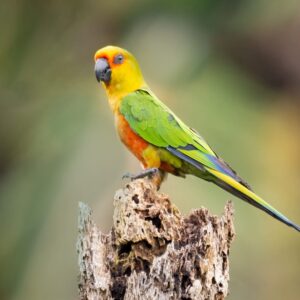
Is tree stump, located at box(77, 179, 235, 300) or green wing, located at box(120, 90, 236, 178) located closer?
tree stump, located at box(77, 179, 235, 300)

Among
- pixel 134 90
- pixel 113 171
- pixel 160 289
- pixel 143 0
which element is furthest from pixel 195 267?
pixel 143 0

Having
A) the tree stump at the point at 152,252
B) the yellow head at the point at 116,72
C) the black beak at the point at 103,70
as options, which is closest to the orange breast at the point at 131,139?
the yellow head at the point at 116,72

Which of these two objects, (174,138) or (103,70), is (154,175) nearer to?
(174,138)

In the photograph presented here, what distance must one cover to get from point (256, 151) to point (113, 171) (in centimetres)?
220

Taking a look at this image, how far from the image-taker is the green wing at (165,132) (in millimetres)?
7137

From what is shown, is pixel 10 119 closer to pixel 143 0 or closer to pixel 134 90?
pixel 143 0

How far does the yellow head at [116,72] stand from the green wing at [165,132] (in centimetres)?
16

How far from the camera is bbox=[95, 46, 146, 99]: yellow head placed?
7.72 m

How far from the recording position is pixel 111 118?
12.3 m

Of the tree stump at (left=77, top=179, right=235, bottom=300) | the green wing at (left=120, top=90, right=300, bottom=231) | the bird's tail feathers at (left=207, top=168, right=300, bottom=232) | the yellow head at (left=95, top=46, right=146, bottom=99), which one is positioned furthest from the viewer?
the yellow head at (left=95, top=46, right=146, bottom=99)

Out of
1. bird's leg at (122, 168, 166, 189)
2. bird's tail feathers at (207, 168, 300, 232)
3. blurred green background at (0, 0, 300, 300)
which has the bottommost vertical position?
bird's tail feathers at (207, 168, 300, 232)

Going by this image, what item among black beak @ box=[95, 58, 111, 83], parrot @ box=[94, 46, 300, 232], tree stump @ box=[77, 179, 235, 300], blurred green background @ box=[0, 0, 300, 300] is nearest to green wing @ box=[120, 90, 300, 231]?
parrot @ box=[94, 46, 300, 232]

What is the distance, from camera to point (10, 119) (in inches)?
583

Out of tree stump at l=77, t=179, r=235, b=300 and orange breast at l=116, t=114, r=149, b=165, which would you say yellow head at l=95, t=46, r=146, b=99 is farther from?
tree stump at l=77, t=179, r=235, b=300
